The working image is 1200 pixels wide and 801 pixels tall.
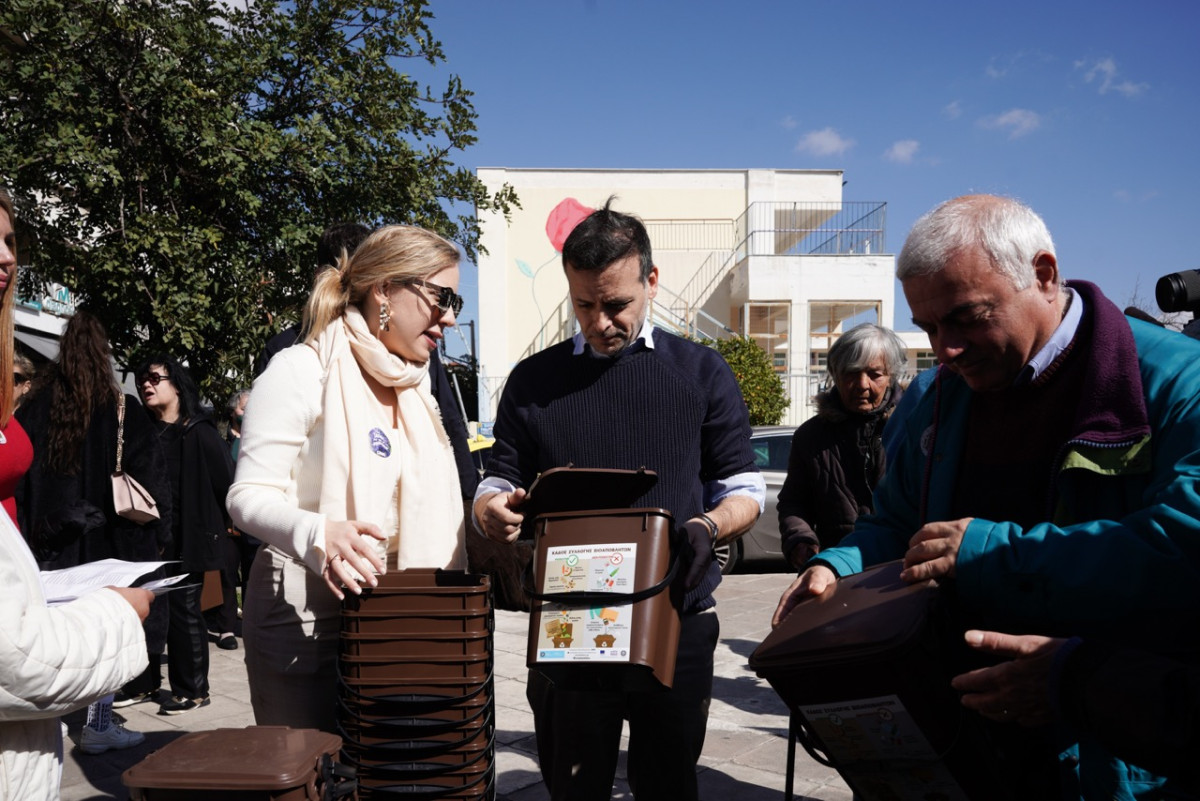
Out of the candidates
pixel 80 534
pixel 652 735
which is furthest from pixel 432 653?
pixel 80 534

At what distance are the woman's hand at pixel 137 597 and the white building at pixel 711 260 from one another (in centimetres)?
2370

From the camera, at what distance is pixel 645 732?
249 cm

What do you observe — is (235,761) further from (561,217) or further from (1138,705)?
(561,217)

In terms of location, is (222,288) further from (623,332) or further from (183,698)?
(623,332)

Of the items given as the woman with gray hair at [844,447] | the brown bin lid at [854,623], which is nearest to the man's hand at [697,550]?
the brown bin lid at [854,623]

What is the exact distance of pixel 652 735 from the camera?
97.7 inches

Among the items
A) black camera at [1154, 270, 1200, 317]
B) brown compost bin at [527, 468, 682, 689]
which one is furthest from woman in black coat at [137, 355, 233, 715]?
black camera at [1154, 270, 1200, 317]

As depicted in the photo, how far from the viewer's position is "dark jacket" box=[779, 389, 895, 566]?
3.85 m

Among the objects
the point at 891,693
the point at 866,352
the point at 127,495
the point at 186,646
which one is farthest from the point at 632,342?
the point at 186,646

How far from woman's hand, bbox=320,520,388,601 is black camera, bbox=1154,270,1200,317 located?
9.96ft

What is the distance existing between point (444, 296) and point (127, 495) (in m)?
3.09

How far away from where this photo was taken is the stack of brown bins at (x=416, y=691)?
2072mm

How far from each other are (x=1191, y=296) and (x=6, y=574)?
3.80 m

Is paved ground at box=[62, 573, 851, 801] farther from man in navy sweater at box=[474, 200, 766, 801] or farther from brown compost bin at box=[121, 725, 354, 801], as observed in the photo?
brown compost bin at box=[121, 725, 354, 801]
